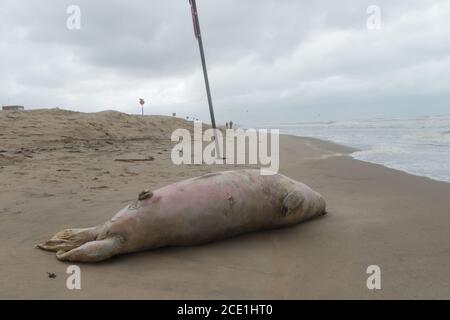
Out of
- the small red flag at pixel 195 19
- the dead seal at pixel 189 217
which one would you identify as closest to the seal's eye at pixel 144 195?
the dead seal at pixel 189 217

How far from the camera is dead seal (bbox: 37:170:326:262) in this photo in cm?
296

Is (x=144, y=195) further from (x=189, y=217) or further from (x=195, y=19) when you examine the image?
(x=195, y=19)

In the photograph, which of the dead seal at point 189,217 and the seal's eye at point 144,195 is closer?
the dead seal at point 189,217

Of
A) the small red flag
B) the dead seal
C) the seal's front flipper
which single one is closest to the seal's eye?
the dead seal

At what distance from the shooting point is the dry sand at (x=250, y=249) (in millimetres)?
2445

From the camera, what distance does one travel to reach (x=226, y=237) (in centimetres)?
334

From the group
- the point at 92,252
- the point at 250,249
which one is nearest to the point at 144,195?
the point at 92,252

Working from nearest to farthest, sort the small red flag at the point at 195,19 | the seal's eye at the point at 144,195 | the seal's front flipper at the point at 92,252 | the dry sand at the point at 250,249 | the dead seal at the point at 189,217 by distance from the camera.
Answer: the dry sand at the point at 250,249 < the seal's front flipper at the point at 92,252 < the dead seal at the point at 189,217 < the seal's eye at the point at 144,195 < the small red flag at the point at 195,19

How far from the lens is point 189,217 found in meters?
3.14

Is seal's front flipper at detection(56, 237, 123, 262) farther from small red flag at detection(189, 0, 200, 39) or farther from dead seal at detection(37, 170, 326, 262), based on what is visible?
small red flag at detection(189, 0, 200, 39)

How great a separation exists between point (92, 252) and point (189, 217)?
73 cm

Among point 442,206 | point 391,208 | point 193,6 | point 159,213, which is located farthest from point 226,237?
point 193,6

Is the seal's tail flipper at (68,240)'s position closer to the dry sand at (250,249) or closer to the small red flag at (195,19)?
the dry sand at (250,249)
